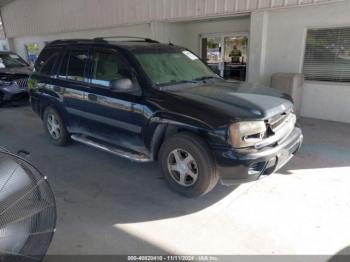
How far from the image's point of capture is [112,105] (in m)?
3.86

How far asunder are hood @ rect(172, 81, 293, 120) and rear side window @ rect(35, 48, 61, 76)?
269 cm

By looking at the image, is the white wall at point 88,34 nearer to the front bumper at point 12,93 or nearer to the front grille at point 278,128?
the front bumper at point 12,93

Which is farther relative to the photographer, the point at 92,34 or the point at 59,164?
the point at 92,34

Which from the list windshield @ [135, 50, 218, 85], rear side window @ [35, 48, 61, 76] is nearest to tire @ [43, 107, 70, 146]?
rear side window @ [35, 48, 61, 76]

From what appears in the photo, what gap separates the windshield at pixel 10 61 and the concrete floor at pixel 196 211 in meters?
6.14

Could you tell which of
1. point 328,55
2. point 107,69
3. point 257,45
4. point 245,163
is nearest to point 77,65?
point 107,69

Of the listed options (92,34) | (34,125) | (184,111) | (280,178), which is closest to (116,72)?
(184,111)

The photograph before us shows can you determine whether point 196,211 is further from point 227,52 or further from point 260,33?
point 227,52

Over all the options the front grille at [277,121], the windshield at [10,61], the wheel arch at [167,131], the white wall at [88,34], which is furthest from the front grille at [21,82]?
the front grille at [277,121]

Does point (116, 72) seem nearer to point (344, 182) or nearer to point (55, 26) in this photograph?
point (344, 182)

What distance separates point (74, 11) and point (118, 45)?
9.21 m

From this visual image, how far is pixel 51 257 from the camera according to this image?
2.50 metres

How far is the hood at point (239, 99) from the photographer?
9.76 feet

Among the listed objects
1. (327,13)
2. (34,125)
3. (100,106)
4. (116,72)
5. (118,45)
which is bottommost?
(34,125)
